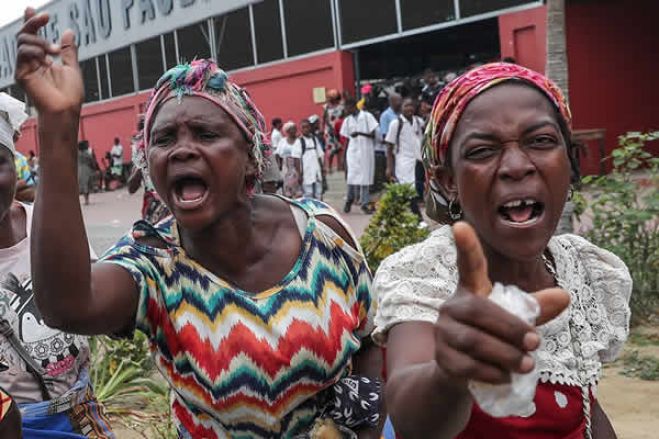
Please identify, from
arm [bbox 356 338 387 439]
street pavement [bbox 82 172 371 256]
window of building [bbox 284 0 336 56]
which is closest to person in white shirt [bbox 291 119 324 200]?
street pavement [bbox 82 172 371 256]

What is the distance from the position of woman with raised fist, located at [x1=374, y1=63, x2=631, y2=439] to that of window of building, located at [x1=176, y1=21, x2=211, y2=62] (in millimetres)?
23255

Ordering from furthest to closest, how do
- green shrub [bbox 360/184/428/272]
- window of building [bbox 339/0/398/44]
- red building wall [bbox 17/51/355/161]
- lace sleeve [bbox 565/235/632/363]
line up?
red building wall [bbox 17/51/355/161], window of building [bbox 339/0/398/44], green shrub [bbox 360/184/428/272], lace sleeve [bbox 565/235/632/363]

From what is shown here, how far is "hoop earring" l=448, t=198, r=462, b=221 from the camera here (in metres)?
2.18

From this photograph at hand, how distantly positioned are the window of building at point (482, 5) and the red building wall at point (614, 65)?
1.16 m

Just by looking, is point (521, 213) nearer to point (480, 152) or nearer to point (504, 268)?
point (480, 152)

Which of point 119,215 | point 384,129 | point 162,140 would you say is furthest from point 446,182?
point 119,215

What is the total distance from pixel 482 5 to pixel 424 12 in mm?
1704

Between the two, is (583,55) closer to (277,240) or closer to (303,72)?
(303,72)

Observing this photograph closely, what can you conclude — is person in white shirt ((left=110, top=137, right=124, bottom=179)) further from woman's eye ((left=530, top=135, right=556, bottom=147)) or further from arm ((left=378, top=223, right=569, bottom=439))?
arm ((left=378, top=223, right=569, bottom=439))

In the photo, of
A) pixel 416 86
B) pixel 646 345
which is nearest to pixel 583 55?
pixel 416 86

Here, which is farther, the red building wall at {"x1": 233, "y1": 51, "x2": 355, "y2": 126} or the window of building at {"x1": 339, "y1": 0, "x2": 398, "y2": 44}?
the red building wall at {"x1": 233, "y1": 51, "x2": 355, "y2": 126}

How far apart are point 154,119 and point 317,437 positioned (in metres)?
0.99

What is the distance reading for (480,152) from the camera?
197 cm

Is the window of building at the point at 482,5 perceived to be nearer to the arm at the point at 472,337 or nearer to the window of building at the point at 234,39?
the window of building at the point at 234,39
